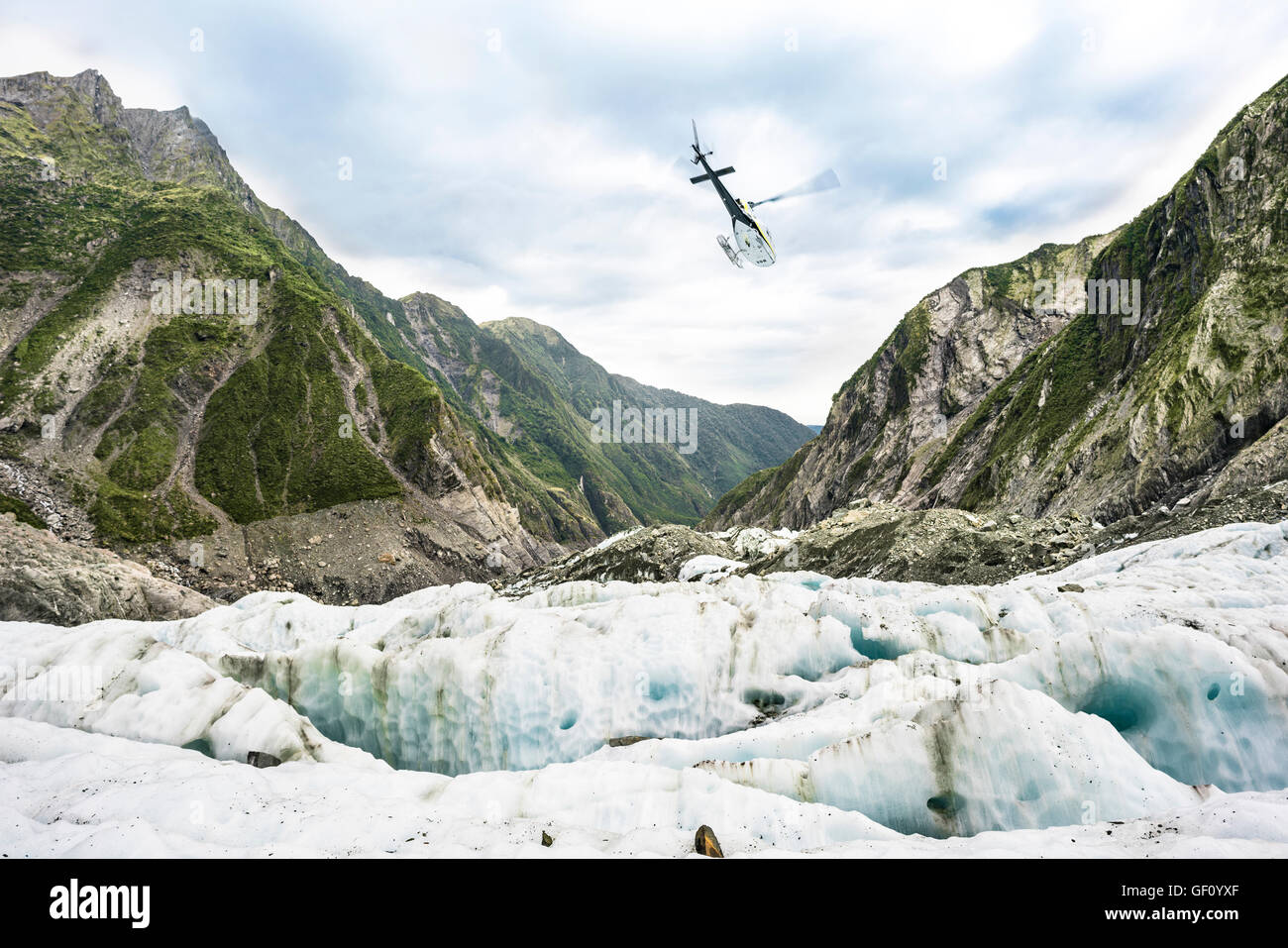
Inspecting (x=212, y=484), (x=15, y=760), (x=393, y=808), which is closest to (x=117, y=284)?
(x=212, y=484)

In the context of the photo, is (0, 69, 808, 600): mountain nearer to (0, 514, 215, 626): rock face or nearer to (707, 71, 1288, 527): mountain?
(0, 514, 215, 626): rock face

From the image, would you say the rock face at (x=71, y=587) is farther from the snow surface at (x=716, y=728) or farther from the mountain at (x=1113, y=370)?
the mountain at (x=1113, y=370)

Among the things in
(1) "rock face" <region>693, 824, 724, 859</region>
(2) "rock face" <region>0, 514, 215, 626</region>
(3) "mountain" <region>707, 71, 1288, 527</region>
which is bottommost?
(1) "rock face" <region>693, 824, 724, 859</region>

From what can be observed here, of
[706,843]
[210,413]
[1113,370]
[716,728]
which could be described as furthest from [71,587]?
[1113,370]

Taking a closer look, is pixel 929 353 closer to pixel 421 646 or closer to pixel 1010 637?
pixel 1010 637

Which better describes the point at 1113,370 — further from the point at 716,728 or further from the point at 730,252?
the point at 716,728

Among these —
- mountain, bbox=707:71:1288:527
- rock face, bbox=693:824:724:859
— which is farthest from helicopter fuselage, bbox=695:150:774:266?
rock face, bbox=693:824:724:859

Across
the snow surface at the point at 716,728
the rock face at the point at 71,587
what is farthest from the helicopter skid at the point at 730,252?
the rock face at the point at 71,587
